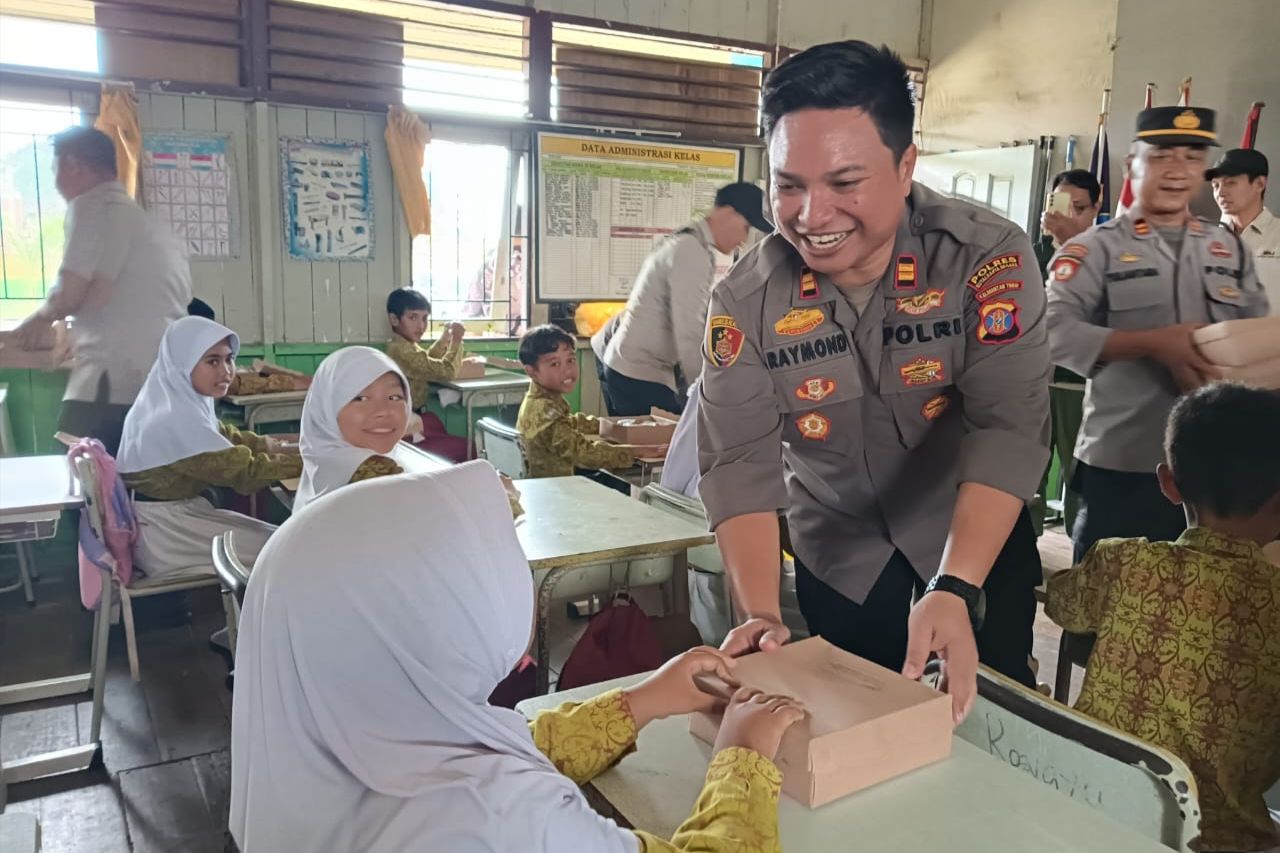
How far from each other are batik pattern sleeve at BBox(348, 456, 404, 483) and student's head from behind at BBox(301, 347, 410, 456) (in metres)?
0.20

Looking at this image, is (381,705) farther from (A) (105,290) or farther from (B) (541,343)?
(A) (105,290)

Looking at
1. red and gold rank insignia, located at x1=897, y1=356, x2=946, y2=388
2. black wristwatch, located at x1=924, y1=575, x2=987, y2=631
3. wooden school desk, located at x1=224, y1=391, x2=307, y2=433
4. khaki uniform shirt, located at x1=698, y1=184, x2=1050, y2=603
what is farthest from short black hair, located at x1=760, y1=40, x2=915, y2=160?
wooden school desk, located at x1=224, y1=391, x2=307, y2=433

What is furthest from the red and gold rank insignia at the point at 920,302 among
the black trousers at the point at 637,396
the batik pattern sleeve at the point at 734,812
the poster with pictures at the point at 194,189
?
the poster with pictures at the point at 194,189

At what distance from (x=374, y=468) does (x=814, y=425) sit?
1351 millimetres

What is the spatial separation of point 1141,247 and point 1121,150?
10.7 feet

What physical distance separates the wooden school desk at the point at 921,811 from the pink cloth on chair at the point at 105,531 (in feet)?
6.90

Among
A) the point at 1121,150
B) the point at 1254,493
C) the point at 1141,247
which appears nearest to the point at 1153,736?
the point at 1254,493

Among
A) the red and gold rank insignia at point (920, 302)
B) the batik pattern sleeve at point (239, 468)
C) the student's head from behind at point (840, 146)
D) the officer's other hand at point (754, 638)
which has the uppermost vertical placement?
the student's head from behind at point (840, 146)

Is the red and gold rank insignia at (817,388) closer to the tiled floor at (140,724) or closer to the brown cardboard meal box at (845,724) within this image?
the brown cardboard meal box at (845,724)

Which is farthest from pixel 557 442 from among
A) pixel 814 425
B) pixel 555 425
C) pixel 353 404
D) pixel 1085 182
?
pixel 1085 182

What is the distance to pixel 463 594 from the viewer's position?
3.20 ft

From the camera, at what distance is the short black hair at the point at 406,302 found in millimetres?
4902

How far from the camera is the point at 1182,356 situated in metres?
2.03

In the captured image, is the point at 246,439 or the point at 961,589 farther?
the point at 246,439
